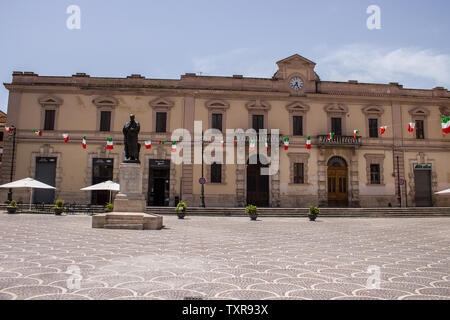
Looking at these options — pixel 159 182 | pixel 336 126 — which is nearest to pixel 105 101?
pixel 159 182

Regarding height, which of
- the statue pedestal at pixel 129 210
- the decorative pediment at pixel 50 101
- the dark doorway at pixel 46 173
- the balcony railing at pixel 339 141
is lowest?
the statue pedestal at pixel 129 210

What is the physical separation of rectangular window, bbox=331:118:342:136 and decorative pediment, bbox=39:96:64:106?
2161 cm

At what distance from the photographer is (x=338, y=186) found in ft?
89.5

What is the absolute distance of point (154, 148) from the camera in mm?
26219

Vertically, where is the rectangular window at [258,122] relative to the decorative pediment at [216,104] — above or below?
below

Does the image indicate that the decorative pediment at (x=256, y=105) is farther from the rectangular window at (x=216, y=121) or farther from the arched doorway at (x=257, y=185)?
the arched doorway at (x=257, y=185)

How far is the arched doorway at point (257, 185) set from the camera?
26.5m

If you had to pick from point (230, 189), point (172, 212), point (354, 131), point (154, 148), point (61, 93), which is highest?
point (61, 93)

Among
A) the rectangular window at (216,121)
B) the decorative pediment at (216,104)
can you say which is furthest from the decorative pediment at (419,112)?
the rectangular window at (216,121)

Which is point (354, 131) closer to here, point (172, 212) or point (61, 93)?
point (172, 212)

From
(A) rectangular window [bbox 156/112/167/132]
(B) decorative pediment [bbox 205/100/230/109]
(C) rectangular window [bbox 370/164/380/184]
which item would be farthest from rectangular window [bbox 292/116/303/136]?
(A) rectangular window [bbox 156/112/167/132]

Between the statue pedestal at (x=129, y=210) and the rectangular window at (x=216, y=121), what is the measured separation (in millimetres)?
14223
